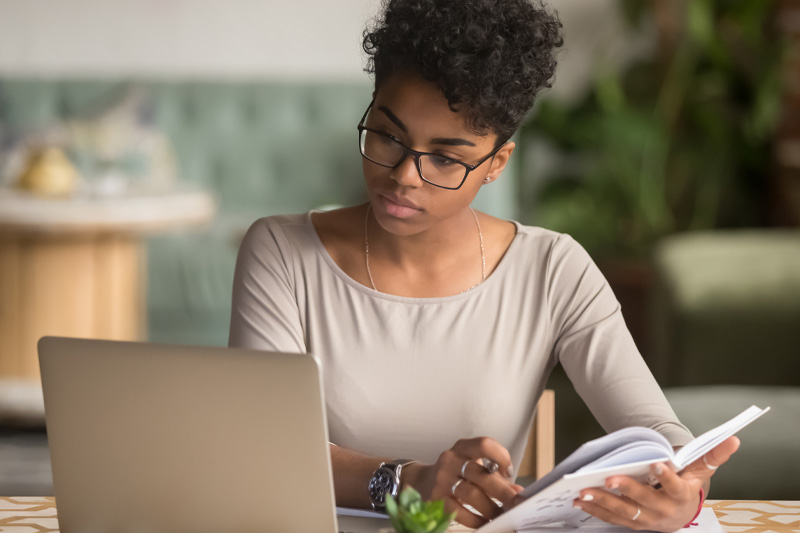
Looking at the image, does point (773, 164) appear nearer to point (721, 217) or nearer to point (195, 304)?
point (721, 217)

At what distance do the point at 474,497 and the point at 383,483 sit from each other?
13 centimetres

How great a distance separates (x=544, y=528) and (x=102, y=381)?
1.66 ft

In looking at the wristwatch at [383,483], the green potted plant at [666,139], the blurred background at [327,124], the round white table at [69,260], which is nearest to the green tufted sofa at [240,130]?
the blurred background at [327,124]

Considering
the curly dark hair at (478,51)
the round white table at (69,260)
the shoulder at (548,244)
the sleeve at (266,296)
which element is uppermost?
the curly dark hair at (478,51)

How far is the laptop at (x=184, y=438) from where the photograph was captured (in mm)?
891

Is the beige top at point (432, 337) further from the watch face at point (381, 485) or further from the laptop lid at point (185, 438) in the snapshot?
the laptop lid at point (185, 438)

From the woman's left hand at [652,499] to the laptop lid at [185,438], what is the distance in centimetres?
29

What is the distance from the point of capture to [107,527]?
3.20ft

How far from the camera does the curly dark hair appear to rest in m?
1.24

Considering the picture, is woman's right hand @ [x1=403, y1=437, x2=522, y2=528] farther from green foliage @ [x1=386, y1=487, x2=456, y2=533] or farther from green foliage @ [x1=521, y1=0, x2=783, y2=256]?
green foliage @ [x1=521, y1=0, x2=783, y2=256]

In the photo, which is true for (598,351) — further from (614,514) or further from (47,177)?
(47,177)

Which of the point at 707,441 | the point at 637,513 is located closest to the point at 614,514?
the point at 637,513

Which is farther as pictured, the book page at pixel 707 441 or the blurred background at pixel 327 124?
the blurred background at pixel 327 124

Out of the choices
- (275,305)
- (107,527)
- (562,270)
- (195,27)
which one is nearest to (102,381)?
(107,527)
